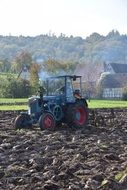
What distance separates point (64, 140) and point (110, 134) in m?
2.75

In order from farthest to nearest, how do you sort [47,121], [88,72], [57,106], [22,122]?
[88,72], [57,106], [22,122], [47,121]

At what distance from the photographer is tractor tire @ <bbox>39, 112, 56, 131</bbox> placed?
19.5m

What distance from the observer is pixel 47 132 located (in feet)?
61.2

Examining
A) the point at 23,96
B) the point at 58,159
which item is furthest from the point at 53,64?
the point at 58,159

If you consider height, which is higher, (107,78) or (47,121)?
(107,78)

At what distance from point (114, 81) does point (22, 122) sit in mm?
83311

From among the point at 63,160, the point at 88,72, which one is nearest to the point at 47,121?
the point at 63,160

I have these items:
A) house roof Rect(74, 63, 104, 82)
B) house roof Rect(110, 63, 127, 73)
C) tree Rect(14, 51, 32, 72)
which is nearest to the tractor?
tree Rect(14, 51, 32, 72)

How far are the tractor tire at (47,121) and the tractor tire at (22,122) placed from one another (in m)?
1.02

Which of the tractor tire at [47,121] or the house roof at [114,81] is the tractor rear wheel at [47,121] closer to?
the tractor tire at [47,121]

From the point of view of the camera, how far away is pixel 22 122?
20375 millimetres

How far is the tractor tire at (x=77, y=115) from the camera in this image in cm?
2073

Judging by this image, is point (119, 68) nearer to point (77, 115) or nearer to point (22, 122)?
point (77, 115)

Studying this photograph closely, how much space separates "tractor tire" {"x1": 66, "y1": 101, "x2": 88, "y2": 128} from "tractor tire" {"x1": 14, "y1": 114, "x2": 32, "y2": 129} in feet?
5.44
